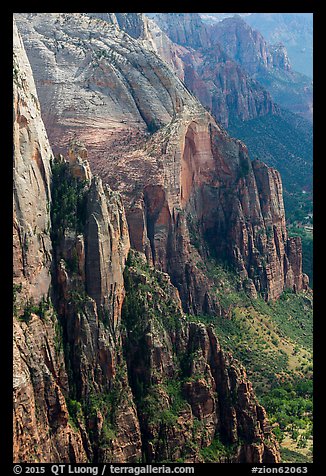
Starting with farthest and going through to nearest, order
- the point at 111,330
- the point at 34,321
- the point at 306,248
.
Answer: the point at 306,248 → the point at 111,330 → the point at 34,321

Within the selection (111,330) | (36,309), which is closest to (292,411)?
(111,330)

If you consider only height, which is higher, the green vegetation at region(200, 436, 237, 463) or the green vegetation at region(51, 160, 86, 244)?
the green vegetation at region(51, 160, 86, 244)

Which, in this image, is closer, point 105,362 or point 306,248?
point 105,362

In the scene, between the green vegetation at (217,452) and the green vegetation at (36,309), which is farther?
the green vegetation at (217,452)

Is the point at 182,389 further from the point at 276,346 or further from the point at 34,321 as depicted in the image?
the point at 276,346

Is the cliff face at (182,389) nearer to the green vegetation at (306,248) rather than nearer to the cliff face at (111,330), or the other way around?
the cliff face at (111,330)

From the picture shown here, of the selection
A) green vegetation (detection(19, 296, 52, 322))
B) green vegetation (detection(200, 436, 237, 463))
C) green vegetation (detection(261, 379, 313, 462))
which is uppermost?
green vegetation (detection(19, 296, 52, 322))

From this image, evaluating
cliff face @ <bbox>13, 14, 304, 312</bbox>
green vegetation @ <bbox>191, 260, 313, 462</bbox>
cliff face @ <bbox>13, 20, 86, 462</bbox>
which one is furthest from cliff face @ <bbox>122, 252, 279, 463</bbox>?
cliff face @ <bbox>13, 14, 304, 312</bbox>

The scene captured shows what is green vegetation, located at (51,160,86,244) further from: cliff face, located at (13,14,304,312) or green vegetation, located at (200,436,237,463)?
cliff face, located at (13,14,304,312)

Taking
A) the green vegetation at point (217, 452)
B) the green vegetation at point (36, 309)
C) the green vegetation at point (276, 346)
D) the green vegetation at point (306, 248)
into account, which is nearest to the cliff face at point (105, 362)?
the green vegetation at point (36, 309)
